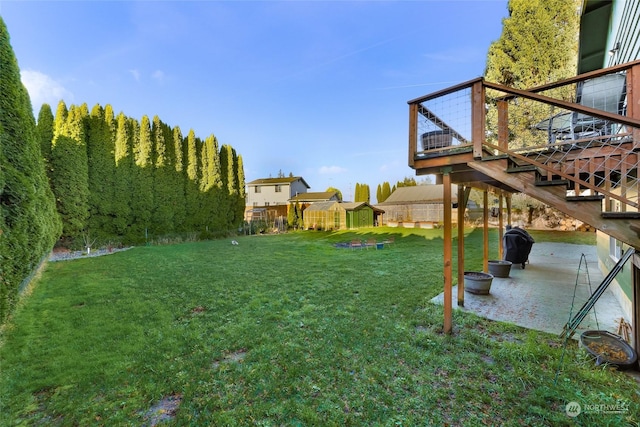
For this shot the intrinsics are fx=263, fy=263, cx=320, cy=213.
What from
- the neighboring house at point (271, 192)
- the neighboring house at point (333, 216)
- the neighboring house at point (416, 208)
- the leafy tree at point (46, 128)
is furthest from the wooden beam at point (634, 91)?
the neighboring house at point (271, 192)

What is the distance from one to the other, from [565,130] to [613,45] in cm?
365

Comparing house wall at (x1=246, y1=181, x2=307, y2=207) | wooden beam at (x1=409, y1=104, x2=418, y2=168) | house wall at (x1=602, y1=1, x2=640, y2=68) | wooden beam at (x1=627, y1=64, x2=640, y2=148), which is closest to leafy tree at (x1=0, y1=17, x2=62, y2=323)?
wooden beam at (x1=409, y1=104, x2=418, y2=168)

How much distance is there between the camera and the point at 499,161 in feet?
9.92

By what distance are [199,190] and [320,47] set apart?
37.9ft

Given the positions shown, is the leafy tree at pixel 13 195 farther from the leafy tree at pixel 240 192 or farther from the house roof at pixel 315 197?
the house roof at pixel 315 197

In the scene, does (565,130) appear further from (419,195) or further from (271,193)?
(271,193)

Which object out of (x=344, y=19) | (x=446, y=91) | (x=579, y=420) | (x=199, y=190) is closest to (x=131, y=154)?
(x=199, y=190)

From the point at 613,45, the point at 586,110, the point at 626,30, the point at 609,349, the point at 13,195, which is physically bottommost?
the point at 609,349

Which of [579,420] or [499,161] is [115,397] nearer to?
[579,420]

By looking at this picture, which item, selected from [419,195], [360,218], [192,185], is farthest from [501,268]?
[419,195]

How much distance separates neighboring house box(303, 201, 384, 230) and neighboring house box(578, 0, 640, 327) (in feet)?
51.9

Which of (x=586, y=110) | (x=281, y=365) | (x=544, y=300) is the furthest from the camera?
(x=544, y=300)

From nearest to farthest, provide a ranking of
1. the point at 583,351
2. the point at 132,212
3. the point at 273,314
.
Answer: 1. the point at 583,351
2. the point at 273,314
3. the point at 132,212

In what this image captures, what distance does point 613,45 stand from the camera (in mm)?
5277
